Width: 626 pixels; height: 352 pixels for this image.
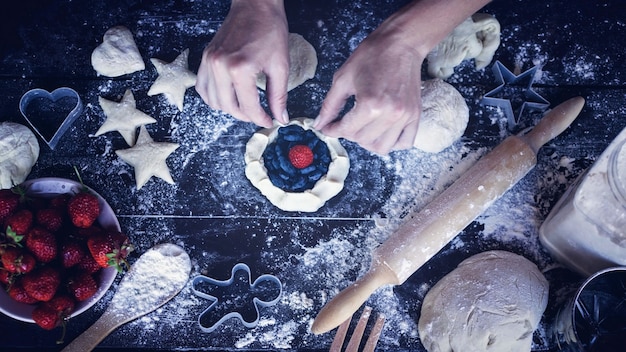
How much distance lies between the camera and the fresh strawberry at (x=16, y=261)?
1294 mm

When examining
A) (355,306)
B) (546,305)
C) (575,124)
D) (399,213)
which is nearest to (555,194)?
(575,124)

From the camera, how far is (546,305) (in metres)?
1.42

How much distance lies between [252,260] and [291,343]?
27 centimetres

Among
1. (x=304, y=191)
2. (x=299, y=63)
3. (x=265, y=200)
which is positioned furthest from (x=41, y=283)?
(x=299, y=63)

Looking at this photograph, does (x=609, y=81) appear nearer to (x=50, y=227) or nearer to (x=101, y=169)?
(x=101, y=169)

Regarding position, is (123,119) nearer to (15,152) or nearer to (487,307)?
(15,152)

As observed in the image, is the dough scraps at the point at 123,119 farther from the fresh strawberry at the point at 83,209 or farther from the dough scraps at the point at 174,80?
the fresh strawberry at the point at 83,209

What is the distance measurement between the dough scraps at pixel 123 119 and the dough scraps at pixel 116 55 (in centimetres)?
11

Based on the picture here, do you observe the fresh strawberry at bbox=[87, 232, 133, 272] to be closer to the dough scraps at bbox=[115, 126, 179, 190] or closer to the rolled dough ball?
the dough scraps at bbox=[115, 126, 179, 190]

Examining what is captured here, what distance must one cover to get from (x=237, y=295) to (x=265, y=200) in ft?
0.97

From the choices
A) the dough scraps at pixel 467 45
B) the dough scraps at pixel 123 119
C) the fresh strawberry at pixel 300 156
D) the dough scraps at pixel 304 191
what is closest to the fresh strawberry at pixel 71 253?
the dough scraps at pixel 123 119

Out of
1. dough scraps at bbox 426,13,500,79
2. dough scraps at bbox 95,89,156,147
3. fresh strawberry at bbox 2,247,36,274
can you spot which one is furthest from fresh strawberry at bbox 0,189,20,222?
dough scraps at bbox 426,13,500,79

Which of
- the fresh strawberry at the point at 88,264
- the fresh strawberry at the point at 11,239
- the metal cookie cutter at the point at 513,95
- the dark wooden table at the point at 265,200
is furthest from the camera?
the metal cookie cutter at the point at 513,95

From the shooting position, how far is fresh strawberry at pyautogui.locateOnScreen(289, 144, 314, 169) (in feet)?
4.93
